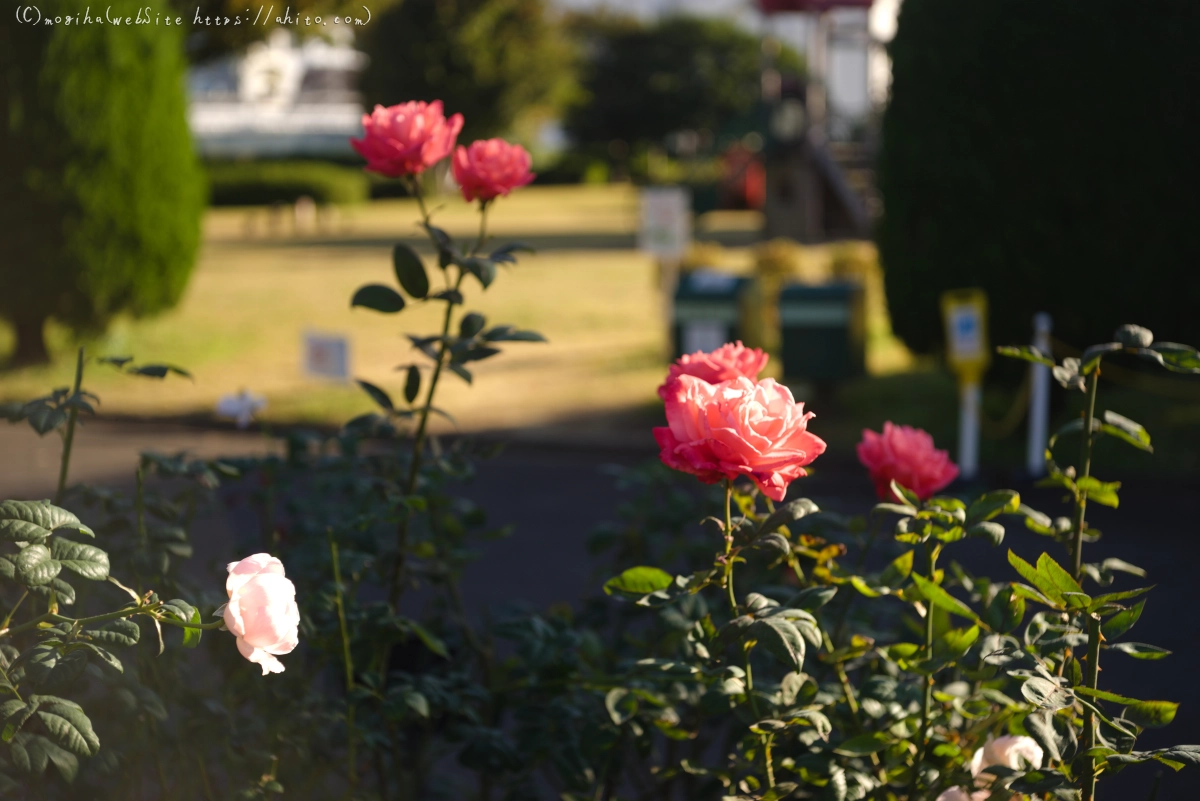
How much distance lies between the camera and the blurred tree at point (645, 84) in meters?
49.6

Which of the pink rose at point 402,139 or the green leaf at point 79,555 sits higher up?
the pink rose at point 402,139

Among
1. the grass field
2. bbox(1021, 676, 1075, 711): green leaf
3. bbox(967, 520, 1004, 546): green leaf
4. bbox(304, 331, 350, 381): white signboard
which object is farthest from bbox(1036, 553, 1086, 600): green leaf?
bbox(304, 331, 350, 381): white signboard

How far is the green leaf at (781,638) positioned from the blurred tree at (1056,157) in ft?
21.4

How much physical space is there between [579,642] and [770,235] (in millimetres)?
21636

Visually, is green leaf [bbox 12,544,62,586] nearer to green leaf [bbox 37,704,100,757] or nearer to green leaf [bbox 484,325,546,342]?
green leaf [bbox 37,704,100,757]

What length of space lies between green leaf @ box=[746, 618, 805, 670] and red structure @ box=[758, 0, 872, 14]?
21150mm

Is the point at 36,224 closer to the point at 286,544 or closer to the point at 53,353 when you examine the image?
the point at 53,353

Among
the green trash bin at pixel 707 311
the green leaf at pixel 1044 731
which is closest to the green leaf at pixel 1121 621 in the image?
the green leaf at pixel 1044 731

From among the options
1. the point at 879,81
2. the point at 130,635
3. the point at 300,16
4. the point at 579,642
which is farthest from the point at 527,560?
the point at 879,81

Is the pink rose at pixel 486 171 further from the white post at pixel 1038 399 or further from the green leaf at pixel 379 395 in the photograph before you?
A: the white post at pixel 1038 399

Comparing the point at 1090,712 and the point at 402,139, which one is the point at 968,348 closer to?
the point at 402,139

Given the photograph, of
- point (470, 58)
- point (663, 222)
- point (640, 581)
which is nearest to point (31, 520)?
point (640, 581)

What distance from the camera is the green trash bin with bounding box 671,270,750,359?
30.6ft

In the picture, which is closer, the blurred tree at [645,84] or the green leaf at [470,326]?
the green leaf at [470,326]
